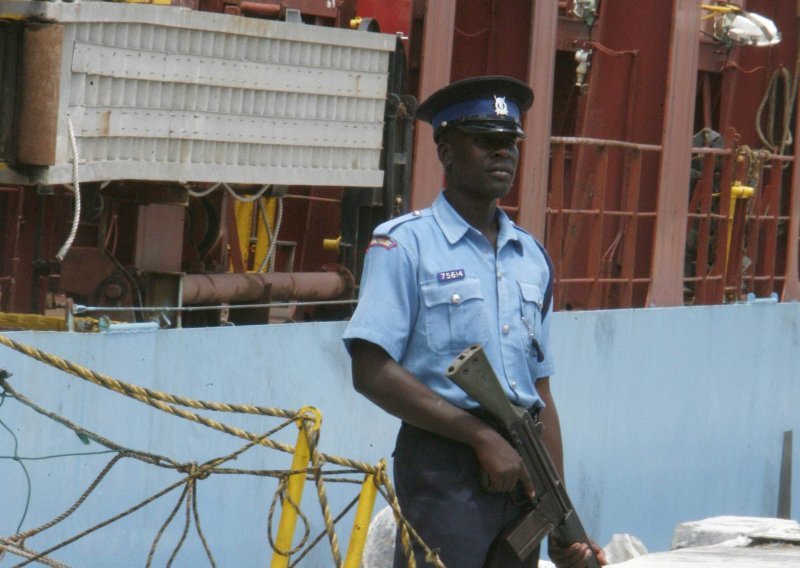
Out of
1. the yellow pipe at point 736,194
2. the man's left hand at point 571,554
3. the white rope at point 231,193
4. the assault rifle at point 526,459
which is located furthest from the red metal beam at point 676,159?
the assault rifle at point 526,459

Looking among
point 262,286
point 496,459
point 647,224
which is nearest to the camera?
point 496,459

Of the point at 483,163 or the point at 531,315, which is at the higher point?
the point at 483,163

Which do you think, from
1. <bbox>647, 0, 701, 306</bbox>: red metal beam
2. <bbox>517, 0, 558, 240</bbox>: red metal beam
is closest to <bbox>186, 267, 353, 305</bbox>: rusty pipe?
<bbox>517, 0, 558, 240</bbox>: red metal beam

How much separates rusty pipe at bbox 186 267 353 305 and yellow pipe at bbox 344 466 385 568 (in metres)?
2.50

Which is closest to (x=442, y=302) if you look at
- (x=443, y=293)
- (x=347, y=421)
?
(x=443, y=293)

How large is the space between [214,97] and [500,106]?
7.74 feet

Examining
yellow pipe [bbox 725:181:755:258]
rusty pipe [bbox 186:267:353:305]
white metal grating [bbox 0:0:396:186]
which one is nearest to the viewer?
white metal grating [bbox 0:0:396:186]

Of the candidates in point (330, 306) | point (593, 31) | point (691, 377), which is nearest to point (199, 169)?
point (330, 306)

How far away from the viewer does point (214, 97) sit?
231 inches

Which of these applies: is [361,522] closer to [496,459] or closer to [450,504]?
[450,504]

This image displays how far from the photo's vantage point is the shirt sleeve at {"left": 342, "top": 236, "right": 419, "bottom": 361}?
11.5ft

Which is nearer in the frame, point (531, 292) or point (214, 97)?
point (531, 292)

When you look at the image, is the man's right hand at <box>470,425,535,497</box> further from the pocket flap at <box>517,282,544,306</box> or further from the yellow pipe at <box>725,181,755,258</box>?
the yellow pipe at <box>725,181,755,258</box>

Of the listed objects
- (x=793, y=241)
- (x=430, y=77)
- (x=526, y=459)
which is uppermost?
(x=430, y=77)
